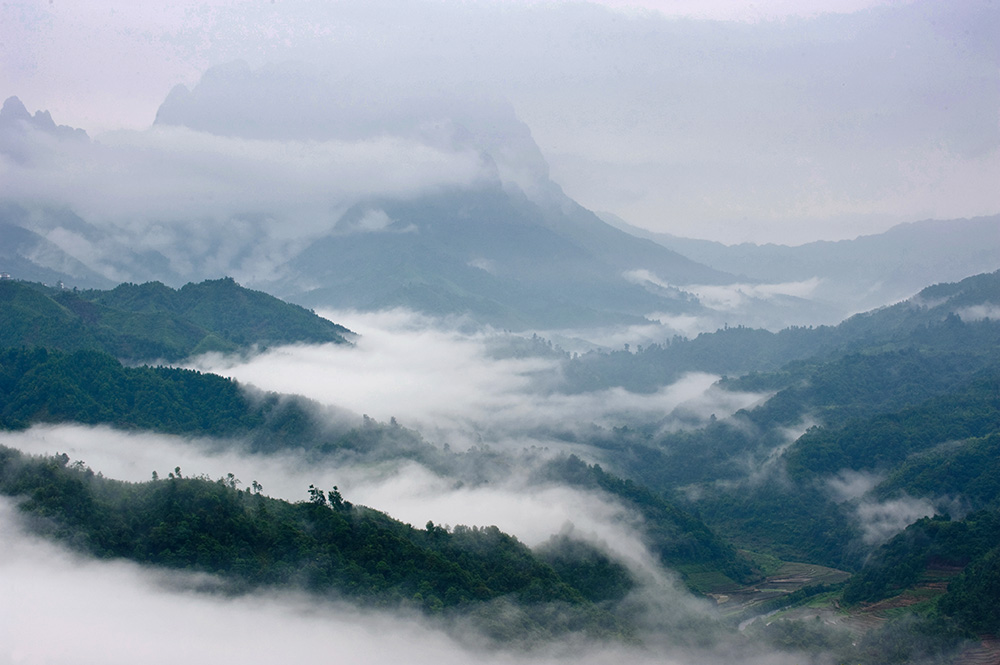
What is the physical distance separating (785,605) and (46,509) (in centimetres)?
6757

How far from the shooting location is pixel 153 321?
5231 inches

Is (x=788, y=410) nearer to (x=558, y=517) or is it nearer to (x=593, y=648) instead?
(x=558, y=517)

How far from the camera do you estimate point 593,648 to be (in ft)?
199

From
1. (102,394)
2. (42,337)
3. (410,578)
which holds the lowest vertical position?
(410,578)

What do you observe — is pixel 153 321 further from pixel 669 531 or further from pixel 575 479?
pixel 669 531

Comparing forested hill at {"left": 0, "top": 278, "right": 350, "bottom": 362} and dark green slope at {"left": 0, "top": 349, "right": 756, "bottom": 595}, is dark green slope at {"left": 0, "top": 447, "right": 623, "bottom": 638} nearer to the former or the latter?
dark green slope at {"left": 0, "top": 349, "right": 756, "bottom": 595}

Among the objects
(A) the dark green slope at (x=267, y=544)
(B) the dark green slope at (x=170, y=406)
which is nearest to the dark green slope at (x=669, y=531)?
(B) the dark green slope at (x=170, y=406)

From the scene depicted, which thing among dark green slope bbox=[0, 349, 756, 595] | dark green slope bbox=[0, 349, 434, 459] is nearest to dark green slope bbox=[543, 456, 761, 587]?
dark green slope bbox=[0, 349, 756, 595]

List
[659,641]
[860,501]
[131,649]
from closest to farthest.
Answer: [131,649] → [659,641] → [860,501]

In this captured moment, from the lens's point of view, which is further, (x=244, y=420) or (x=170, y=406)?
(x=244, y=420)

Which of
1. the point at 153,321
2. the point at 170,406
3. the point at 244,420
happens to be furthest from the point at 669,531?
the point at 153,321

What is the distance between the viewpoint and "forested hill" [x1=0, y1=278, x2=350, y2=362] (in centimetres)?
12100

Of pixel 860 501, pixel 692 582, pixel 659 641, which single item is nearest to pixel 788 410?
pixel 860 501

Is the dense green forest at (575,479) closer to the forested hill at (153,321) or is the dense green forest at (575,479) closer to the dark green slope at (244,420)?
the dark green slope at (244,420)
